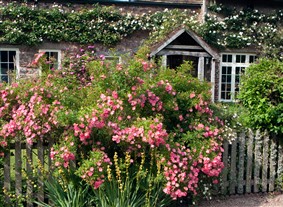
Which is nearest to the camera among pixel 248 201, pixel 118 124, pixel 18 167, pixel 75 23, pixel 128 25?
pixel 118 124

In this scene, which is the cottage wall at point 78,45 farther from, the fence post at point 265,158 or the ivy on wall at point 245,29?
the fence post at point 265,158

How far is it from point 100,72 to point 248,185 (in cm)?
298

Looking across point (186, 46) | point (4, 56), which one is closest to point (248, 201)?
point (186, 46)

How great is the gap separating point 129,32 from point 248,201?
385 inches

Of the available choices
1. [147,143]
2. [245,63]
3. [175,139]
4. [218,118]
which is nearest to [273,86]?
[218,118]

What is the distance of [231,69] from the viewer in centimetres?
1468

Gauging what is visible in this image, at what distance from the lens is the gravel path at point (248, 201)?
5.18 m

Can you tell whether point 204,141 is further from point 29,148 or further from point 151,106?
point 29,148

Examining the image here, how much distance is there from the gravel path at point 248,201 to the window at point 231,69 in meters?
9.39

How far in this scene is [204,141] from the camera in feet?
14.9

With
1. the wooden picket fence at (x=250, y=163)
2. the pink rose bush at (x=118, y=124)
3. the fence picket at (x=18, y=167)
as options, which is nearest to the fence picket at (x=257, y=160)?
the wooden picket fence at (x=250, y=163)

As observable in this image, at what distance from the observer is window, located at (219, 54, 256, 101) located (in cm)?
1460

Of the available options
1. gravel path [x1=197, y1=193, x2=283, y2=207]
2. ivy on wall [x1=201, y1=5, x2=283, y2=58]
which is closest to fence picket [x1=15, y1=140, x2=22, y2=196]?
gravel path [x1=197, y1=193, x2=283, y2=207]

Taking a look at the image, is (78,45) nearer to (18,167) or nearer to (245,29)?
(245,29)
